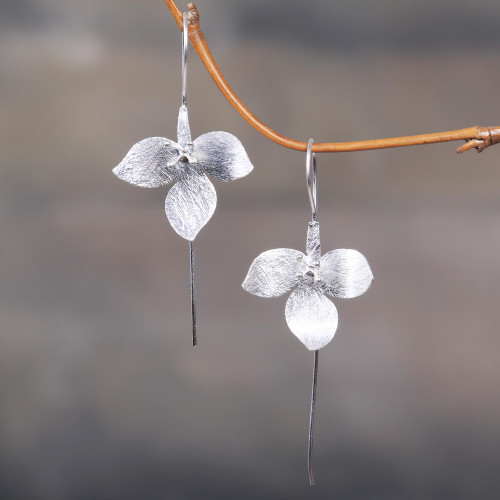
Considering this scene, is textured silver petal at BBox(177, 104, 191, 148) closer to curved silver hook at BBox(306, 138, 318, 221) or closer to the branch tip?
curved silver hook at BBox(306, 138, 318, 221)

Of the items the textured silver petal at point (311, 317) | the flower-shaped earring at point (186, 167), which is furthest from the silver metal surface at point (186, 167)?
the textured silver petal at point (311, 317)

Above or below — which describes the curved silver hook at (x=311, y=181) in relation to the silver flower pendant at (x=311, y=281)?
above

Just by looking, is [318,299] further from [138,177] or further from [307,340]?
[138,177]

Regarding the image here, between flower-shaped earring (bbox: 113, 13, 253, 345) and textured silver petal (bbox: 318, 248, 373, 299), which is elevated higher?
flower-shaped earring (bbox: 113, 13, 253, 345)

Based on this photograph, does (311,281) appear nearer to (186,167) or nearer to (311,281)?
(311,281)

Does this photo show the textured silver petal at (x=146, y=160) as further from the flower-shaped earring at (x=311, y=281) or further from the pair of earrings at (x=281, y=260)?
the flower-shaped earring at (x=311, y=281)

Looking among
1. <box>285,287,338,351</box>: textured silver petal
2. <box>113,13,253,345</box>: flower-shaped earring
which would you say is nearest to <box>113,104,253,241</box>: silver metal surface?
<box>113,13,253,345</box>: flower-shaped earring

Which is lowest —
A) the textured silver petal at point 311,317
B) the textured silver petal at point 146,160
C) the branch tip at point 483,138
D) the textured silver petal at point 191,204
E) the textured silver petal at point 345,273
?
the textured silver petal at point 311,317
